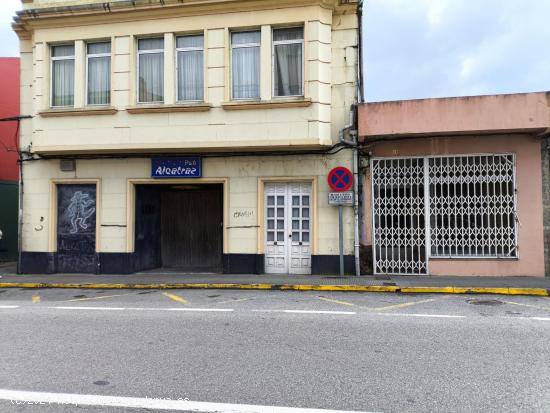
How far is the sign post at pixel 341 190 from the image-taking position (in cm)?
1152

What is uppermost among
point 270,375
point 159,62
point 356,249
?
point 159,62

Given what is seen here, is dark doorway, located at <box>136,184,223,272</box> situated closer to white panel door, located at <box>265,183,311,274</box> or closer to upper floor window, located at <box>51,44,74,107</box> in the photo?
white panel door, located at <box>265,183,311,274</box>

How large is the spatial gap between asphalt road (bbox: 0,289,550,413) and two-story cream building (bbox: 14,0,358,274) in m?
4.31

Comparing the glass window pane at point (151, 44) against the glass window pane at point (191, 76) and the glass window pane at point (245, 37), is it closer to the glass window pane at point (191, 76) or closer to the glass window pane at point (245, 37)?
the glass window pane at point (191, 76)

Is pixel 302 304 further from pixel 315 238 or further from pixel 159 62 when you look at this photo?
pixel 159 62

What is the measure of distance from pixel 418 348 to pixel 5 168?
60.7 feet

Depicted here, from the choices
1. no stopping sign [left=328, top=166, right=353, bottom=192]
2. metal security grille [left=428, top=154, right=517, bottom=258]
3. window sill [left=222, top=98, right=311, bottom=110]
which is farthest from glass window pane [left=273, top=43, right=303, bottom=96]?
metal security grille [left=428, top=154, right=517, bottom=258]

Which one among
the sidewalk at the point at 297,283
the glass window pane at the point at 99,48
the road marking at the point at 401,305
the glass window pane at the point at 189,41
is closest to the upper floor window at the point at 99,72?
the glass window pane at the point at 99,48

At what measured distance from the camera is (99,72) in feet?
43.0

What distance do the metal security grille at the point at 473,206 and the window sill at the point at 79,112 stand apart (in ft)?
29.7

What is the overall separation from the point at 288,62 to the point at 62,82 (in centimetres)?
681

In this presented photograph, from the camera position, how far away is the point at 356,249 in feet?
38.9

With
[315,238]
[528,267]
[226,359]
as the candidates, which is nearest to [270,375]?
[226,359]

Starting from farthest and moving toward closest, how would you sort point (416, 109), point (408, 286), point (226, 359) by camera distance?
point (416, 109)
point (408, 286)
point (226, 359)
